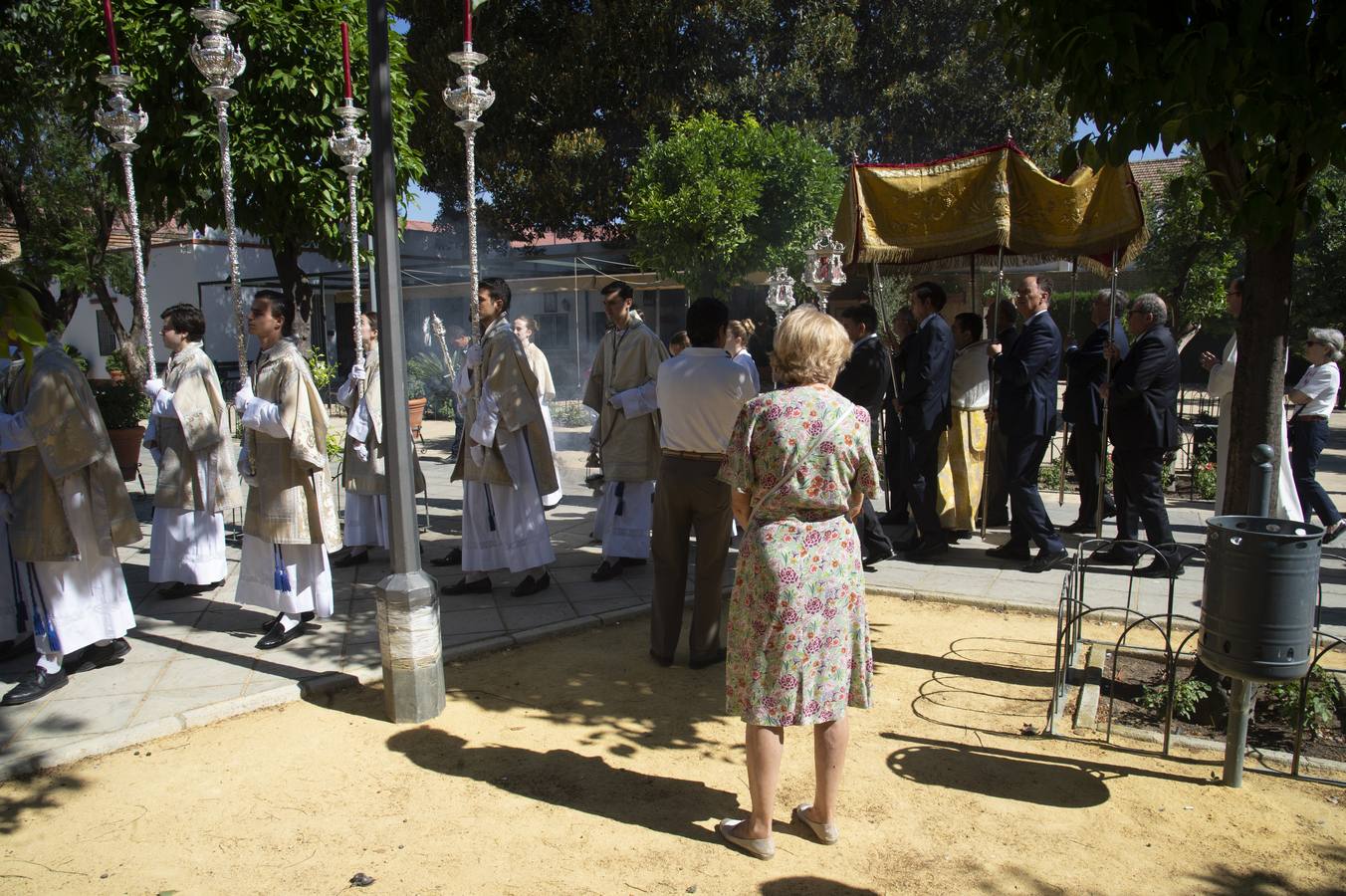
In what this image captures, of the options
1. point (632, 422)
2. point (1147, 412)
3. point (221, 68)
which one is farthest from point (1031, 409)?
point (221, 68)

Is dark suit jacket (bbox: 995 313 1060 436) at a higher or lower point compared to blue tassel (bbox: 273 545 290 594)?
higher

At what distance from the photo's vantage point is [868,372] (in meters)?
6.61

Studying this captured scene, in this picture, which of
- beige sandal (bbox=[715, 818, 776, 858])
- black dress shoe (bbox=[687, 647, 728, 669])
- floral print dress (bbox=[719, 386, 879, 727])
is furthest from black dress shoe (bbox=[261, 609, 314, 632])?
floral print dress (bbox=[719, 386, 879, 727])

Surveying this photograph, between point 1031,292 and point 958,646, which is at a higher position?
point 1031,292

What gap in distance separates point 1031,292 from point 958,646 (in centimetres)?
279

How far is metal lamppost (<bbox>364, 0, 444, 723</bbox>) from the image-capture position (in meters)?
3.96

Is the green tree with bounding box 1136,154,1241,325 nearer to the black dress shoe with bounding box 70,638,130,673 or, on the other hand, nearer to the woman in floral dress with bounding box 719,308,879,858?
the woman in floral dress with bounding box 719,308,879,858

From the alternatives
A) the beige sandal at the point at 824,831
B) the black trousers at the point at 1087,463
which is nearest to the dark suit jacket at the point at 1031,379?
the black trousers at the point at 1087,463

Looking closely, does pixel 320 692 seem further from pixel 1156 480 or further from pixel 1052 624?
pixel 1156 480

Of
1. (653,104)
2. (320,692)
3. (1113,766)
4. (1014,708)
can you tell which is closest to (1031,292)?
(1014,708)

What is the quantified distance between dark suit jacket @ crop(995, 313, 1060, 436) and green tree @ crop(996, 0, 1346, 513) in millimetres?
2521

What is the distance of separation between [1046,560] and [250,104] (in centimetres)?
669

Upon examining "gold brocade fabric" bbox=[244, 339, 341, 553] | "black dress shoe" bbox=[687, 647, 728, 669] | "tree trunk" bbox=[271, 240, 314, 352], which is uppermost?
"tree trunk" bbox=[271, 240, 314, 352]

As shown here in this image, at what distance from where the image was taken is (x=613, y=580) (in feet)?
21.5
